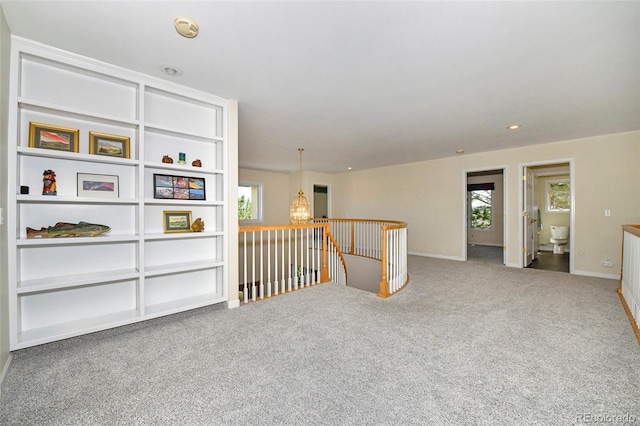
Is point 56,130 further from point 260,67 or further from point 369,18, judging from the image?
point 369,18

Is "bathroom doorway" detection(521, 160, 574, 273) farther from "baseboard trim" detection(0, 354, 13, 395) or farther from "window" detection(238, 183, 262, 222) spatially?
"baseboard trim" detection(0, 354, 13, 395)

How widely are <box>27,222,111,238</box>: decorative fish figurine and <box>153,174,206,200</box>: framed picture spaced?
0.58 m

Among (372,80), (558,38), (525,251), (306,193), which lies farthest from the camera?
(306,193)

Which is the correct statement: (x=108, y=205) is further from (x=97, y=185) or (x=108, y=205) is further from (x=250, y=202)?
(x=250, y=202)

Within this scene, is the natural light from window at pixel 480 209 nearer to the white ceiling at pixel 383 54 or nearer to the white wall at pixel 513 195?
the white wall at pixel 513 195

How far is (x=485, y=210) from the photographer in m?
9.12

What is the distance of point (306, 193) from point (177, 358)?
667 centimetres

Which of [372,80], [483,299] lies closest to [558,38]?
[372,80]

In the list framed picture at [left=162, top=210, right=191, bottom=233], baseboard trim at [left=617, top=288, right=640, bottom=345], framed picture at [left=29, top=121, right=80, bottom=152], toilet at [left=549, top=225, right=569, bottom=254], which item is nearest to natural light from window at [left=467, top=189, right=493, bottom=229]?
toilet at [left=549, top=225, right=569, bottom=254]

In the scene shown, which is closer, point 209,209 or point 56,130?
point 56,130

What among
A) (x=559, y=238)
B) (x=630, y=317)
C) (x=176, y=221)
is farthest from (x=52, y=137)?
(x=559, y=238)

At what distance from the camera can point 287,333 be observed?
240cm

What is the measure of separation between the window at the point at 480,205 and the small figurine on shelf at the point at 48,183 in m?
10.2

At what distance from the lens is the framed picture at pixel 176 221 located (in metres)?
2.84
